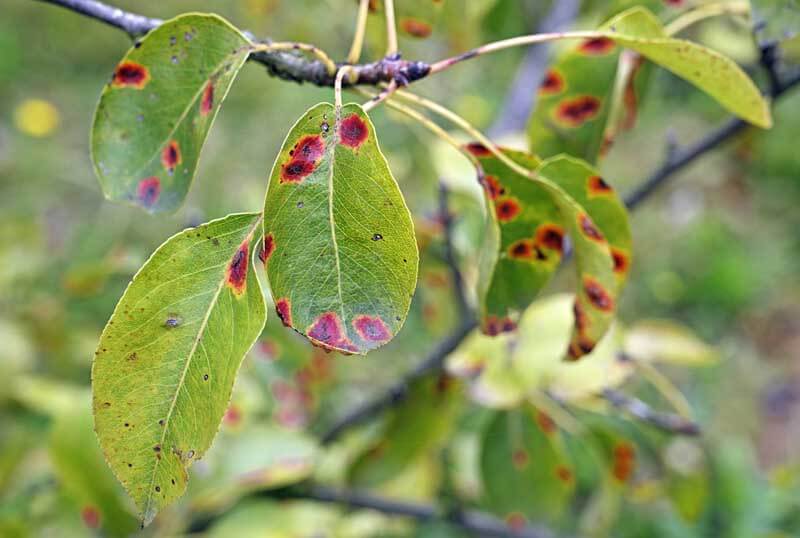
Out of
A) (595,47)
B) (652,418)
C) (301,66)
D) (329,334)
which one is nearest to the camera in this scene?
(329,334)

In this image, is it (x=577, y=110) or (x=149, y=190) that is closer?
(x=149, y=190)

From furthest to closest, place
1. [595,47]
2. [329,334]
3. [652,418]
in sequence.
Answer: [652,418], [595,47], [329,334]

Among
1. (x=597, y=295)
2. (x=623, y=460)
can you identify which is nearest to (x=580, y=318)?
(x=597, y=295)

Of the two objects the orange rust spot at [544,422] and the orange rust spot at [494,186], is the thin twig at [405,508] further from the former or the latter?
the orange rust spot at [494,186]

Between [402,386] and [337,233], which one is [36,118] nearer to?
[402,386]

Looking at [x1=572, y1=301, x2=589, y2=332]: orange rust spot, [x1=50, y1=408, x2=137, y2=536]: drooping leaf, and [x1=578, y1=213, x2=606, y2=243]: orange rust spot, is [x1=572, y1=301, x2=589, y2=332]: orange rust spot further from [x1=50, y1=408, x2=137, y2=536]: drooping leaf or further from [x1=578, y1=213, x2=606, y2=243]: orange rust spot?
[x1=50, y1=408, x2=137, y2=536]: drooping leaf

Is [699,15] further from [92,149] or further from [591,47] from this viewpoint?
[92,149]

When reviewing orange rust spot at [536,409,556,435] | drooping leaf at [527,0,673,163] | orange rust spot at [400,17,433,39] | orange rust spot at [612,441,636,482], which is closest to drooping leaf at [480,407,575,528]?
orange rust spot at [536,409,556,435]
